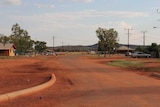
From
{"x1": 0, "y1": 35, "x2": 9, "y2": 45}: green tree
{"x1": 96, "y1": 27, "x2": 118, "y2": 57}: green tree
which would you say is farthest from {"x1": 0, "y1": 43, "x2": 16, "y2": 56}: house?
{"x1": 96, "y1": 27, "x2": 118, "y2": 57}: green tree

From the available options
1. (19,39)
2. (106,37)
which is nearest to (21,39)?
(19,39)

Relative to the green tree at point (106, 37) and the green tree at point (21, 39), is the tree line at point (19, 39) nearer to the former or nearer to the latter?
the green tree at point (21, 39)

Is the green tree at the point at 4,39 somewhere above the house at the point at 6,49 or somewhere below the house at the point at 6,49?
above

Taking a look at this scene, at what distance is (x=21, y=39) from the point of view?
12131 centimetres

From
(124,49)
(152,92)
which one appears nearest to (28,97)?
(152,92)

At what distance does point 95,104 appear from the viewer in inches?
505

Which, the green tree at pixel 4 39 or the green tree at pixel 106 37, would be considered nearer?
Answer: the green tree at pixel 106 37

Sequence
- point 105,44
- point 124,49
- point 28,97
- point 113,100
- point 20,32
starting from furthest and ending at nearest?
point 124,49 → point 20,32 → point 105,44 → point 28,97 → point 113,100

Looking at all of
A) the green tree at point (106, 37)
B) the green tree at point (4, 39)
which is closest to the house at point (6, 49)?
the green tree at point (4, 39)

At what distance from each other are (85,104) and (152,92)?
4.44m

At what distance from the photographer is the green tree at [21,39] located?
398 feet

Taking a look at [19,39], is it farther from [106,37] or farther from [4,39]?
[106,37]

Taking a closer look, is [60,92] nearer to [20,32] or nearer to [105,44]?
[105,44]

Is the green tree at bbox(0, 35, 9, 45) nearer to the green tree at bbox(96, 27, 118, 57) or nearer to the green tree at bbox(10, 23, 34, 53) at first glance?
the green tree at bbox(10, 23, 34, 53)
